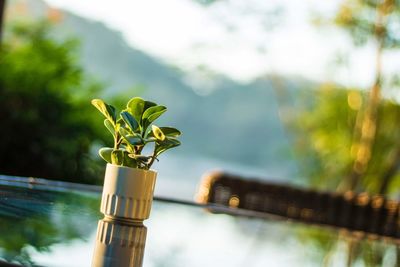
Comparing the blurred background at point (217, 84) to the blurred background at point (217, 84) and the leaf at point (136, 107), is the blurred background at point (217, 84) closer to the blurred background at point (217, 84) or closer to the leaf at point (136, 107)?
the blurred background at point (217, 84)

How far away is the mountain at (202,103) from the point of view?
9.45 m

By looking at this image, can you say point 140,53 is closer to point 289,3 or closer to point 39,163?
point 289,3

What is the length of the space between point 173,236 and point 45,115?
304 cm

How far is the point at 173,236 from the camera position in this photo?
78.4 inches

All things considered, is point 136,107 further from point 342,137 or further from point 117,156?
point 342,137


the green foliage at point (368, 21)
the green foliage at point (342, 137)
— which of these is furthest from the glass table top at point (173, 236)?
the green foliage at point (342, 137)

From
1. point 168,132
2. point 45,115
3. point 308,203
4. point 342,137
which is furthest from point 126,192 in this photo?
point 342,137

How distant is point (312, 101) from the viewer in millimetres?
8523

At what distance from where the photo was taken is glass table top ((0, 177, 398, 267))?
1.49m

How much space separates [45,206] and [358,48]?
571 centimetres

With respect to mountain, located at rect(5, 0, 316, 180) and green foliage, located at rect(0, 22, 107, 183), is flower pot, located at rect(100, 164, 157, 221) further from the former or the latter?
mountain, located at rect(5, 0, 316, 180)

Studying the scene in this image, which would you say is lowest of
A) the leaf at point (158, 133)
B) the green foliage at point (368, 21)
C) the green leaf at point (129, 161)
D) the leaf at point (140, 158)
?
the green leaf at point (129, 161)

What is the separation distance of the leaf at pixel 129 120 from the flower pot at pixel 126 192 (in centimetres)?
9

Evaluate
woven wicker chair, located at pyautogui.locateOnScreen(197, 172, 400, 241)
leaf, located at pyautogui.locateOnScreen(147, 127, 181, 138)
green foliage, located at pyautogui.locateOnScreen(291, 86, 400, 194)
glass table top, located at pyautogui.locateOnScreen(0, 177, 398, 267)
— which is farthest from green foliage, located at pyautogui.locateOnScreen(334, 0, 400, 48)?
leaf, located at pyautogui.locateOnScreen(147, 127, 181, 138)
